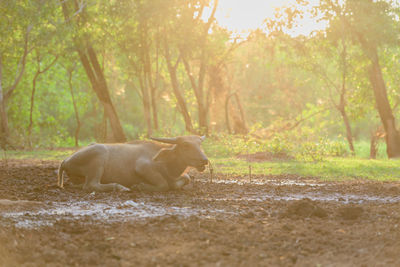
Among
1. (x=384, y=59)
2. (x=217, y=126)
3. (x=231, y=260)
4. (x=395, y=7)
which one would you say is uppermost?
(x=395, y=7)

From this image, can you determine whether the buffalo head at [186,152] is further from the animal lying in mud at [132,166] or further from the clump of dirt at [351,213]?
the clump of dirt at [351,213]

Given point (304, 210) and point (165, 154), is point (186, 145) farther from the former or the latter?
point (304, 210)

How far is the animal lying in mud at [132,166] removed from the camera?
28.8 ft

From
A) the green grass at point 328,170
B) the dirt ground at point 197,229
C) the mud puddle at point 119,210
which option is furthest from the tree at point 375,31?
the mud puddle at point 119,210

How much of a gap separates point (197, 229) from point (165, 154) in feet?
10.9

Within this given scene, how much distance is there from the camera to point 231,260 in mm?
4688

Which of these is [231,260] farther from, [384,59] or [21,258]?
[384,59]

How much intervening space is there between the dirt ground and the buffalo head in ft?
1.69

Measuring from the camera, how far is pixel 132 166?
9117mm

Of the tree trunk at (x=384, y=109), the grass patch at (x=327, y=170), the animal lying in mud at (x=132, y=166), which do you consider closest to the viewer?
the animal lying in mud at (x=132, y=166)

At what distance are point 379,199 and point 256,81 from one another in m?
52.5

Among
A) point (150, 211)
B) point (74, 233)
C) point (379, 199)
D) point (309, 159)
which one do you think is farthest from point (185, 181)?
point (309, 159)

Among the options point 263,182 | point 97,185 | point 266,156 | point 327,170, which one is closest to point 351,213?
point 97,185

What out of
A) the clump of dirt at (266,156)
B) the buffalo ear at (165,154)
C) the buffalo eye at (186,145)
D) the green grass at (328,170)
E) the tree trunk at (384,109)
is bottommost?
the green grass at (328,170)
